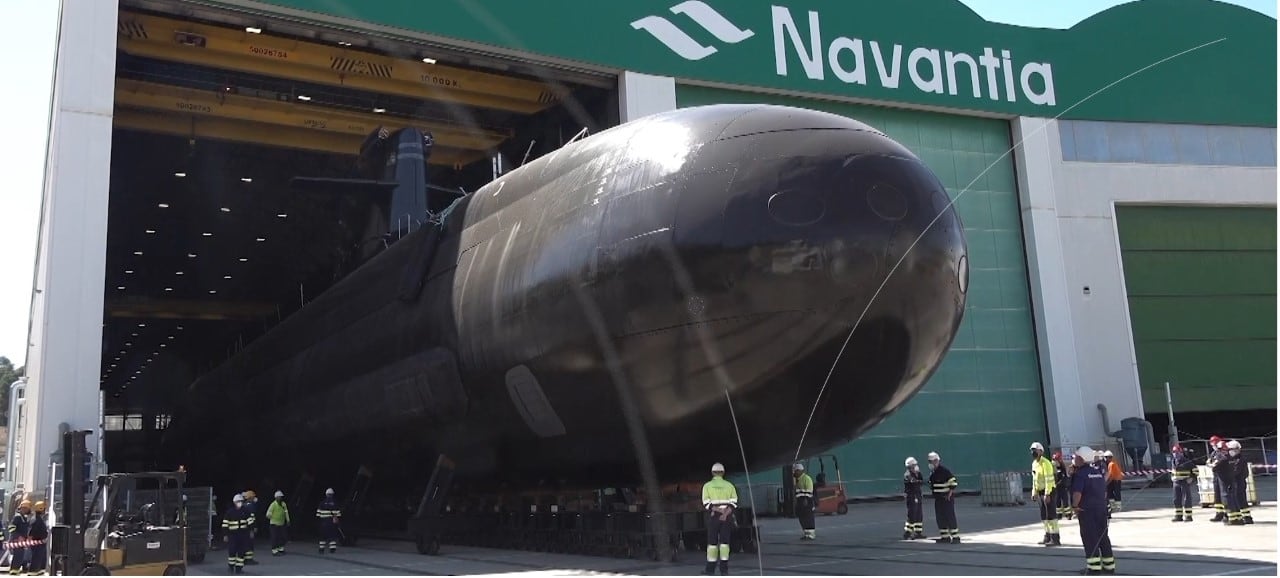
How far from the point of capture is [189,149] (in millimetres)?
27141

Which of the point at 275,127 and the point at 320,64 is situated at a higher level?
the point at 275,127

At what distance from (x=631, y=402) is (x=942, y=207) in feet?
12.0

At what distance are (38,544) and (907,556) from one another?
1228cm

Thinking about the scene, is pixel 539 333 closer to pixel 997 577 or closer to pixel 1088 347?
pixel 997 577

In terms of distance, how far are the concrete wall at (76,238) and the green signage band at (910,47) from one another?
3252mm

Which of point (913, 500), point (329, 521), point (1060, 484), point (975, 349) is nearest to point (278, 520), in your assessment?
point (329, 521)

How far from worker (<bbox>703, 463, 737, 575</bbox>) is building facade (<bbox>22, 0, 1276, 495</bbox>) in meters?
13.6

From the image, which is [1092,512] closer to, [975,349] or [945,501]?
[945,501]

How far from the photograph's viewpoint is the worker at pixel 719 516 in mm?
10016

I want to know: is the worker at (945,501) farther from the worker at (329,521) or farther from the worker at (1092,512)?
the worker at (329,521)

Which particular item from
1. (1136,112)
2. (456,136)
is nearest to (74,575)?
(456,136)

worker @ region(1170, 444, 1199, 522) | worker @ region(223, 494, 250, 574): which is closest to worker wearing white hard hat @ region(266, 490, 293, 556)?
worker @ region(223, 494, 250, 574)

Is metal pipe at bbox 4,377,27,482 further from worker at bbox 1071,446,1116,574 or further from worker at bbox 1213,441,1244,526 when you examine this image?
worker at bbox 1213,441,1244,526

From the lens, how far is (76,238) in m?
17.0
